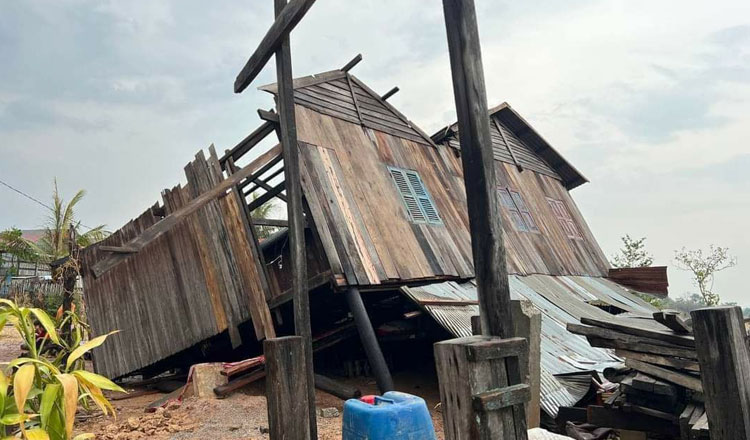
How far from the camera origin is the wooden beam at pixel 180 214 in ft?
23.3

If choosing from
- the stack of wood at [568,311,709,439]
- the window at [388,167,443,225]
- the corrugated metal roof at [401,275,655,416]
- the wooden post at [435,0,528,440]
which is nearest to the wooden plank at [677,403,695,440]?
the stack of wood at [568,311,709,439]

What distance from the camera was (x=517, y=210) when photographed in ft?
45.2

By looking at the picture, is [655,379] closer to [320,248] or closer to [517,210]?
[320,248]

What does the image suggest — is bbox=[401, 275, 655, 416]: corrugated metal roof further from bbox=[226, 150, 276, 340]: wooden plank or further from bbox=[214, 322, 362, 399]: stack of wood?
bbox=[226, 150, 276, 340]: wooden plank

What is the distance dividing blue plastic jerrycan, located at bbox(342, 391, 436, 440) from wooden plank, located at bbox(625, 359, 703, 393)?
2746mm

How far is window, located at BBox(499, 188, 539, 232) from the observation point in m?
13.4

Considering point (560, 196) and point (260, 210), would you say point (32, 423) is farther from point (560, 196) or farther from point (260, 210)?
point (260, 210)

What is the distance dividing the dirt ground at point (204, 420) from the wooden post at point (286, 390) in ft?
9.24

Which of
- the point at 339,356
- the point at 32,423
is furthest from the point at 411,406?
the point at 339,356

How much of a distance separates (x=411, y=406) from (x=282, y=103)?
3417mm

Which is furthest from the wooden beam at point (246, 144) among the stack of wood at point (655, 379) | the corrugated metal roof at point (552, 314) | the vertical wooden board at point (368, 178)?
the stack of wood at point (655, 379)

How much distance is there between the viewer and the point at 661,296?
15.5 meters

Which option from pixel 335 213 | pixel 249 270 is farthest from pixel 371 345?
pixel 249 270

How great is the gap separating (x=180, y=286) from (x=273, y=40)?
4.90 meters
